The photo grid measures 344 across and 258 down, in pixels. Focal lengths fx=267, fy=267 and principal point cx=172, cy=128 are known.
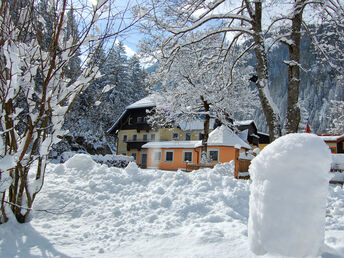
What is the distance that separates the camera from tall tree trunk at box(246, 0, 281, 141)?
21.5ft

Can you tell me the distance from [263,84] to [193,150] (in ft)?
→ 67.0

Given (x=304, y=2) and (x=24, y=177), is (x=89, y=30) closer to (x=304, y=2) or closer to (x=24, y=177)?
(x=24, y=177)

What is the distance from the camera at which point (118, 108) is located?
141 ft

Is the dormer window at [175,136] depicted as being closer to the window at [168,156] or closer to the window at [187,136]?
the window at [187,136]

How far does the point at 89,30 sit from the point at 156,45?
4906 millimetres

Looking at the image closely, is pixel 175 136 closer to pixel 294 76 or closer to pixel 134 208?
pixel 294 76

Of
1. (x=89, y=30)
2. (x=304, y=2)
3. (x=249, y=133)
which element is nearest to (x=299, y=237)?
(x=89, y=30)

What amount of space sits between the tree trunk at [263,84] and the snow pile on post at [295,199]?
12.8 ft

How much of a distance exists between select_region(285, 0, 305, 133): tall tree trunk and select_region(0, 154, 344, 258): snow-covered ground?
77.6 inches

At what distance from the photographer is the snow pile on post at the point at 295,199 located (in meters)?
2.58

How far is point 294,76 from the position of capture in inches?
257

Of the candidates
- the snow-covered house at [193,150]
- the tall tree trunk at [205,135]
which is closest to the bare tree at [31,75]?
the tall tree trunk at [205,135]

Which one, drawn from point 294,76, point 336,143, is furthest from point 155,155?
point 294,76

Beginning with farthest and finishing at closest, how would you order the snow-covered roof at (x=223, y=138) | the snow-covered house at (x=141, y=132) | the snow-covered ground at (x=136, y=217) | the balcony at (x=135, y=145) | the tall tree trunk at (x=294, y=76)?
the balcony at (x=135, y=145) → the snow-covered house at (x=141, y=132) → the snow-covered roof at (x=223, y=138) → the tall tree trunk at (x=294, y=76) → the snow-covered ground at (x=136, y=217)
